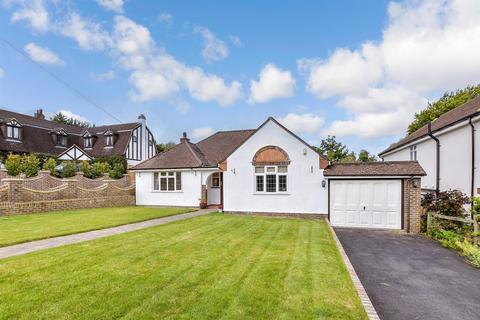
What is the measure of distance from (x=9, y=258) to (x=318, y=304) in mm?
7528

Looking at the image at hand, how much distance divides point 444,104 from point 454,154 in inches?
1022

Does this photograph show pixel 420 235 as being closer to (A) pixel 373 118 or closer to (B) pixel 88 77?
(A) pixel 373 118

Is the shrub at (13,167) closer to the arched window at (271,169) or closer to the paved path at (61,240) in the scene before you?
the paved path at (61,240)

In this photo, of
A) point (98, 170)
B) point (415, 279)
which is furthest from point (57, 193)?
point (415, 279)

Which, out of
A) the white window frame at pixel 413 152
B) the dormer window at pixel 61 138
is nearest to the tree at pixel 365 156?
the white window frame at pixel 413 152

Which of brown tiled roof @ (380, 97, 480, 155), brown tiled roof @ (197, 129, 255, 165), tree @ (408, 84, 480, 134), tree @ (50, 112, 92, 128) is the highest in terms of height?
tree @ (50, 112, 92, 128)

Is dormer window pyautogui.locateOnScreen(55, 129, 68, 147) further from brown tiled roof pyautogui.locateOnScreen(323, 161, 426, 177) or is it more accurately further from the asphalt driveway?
the asphalt driveway

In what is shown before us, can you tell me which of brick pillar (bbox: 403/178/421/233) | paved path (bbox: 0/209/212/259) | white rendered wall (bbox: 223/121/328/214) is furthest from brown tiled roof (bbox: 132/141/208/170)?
brick pillar (bbox: 403/178/421/233)

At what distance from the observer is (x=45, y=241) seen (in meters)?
9.13

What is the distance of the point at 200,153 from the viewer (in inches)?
891

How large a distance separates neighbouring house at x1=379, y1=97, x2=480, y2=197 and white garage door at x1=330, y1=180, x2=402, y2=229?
260cm

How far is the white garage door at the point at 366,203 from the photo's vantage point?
13.4 m

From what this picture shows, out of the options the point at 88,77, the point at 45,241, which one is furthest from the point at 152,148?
the point at 45,241

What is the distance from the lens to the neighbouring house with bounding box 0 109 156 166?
3122 cm
